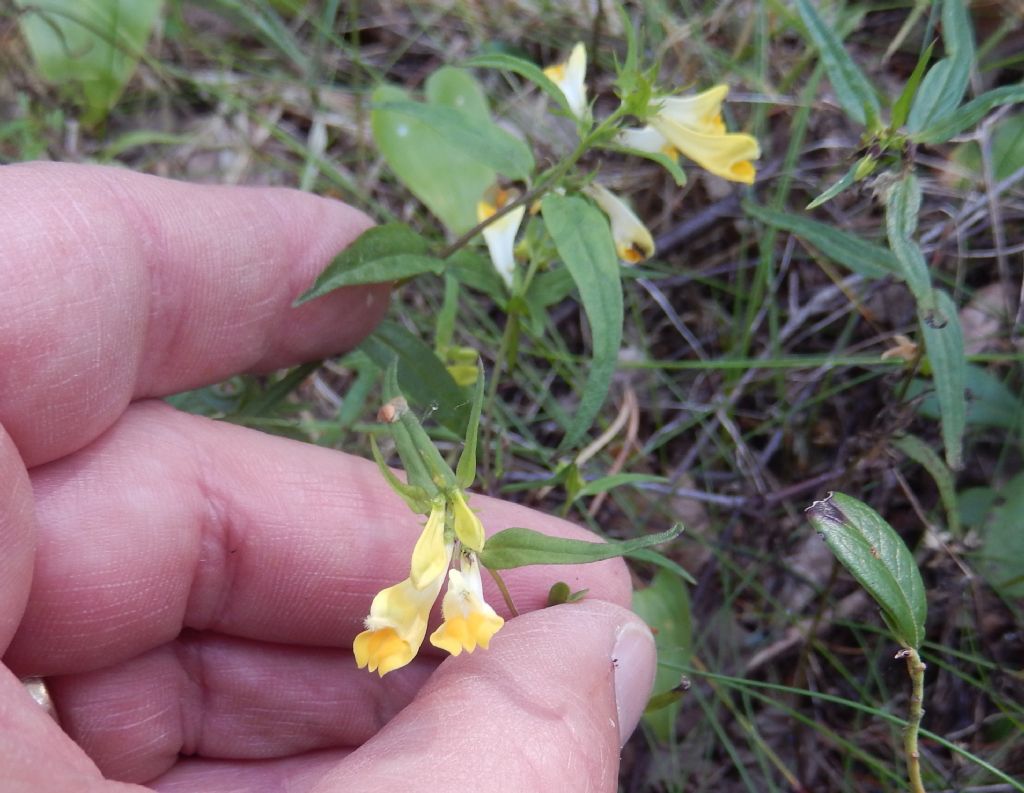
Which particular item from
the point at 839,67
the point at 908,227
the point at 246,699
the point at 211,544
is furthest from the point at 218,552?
the point at 839,67

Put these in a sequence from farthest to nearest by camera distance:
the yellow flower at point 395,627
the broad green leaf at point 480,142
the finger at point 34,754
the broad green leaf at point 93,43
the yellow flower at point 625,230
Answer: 1. the broad green leaf at point 93,43
2. the yellow flower at point 625,230
3. the broad green leaf at point 480,142
4. the yellow flower at point 395,627
5. the finger at point 34,754

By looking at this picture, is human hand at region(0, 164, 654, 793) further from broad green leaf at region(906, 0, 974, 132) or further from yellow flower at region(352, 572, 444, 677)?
broad green leaf at region(906, 0, 974, 132)

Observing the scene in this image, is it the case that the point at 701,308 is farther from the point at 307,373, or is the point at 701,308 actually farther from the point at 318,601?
the point at 318,601

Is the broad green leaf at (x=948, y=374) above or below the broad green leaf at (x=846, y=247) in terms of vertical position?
below

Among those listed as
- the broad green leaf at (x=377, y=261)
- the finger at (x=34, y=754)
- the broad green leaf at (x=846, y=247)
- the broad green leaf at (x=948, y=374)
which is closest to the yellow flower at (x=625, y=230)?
the broad green leaf at (x=846, y=247)

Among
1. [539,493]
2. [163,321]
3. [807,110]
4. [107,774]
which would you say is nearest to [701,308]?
[807,110]

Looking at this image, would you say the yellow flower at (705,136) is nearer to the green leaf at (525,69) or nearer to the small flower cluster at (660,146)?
the small flower cluster at (660,146)

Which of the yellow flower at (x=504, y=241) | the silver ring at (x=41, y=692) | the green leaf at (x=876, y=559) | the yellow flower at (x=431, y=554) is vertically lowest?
the silver ring at (x=41, y=692)
